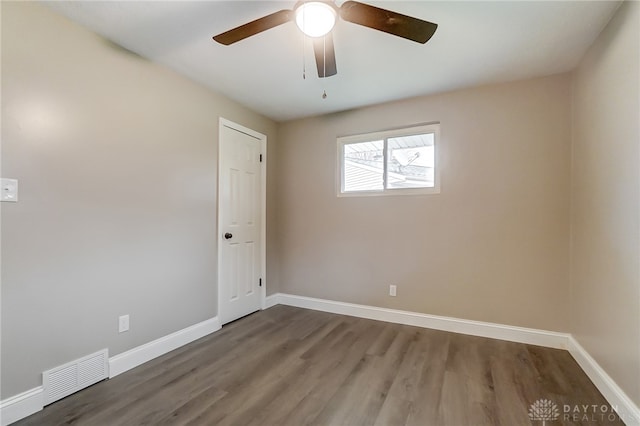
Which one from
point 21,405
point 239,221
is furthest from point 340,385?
point 239,221

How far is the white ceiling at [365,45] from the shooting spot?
175 cm

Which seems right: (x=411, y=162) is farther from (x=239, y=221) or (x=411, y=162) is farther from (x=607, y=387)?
(x=607, y=387)

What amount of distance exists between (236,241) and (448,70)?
107 inches

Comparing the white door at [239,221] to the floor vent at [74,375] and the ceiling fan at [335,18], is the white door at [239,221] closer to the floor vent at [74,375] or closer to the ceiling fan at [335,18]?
the floor vent at [74,375]

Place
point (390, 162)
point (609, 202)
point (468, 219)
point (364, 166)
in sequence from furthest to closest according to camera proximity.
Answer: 1. point (364, 166)
2. point (390, 162)
3. point (468, 219)
4. point (609, 202)

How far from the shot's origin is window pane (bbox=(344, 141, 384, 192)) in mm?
3287

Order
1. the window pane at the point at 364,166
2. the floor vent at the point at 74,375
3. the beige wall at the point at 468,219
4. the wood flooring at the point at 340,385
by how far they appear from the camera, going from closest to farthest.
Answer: the wood flooring at the point at 340,385 → the floor vent at the point at 74,375 → the beige wall at the point at 468,219 → the window pane at the point at 364,166

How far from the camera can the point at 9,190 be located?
1.59 metres

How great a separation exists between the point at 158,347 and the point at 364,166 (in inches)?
107

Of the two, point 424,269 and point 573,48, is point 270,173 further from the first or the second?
point 573,48

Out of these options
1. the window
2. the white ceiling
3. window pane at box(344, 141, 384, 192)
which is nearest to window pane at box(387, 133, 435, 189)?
the window

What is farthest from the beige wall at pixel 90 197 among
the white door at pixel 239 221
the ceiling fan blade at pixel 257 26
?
the ceiling fan blade at pixel 257 26

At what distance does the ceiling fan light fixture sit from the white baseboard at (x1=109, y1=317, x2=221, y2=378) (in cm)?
257

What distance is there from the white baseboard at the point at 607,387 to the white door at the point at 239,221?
10.1 ft
